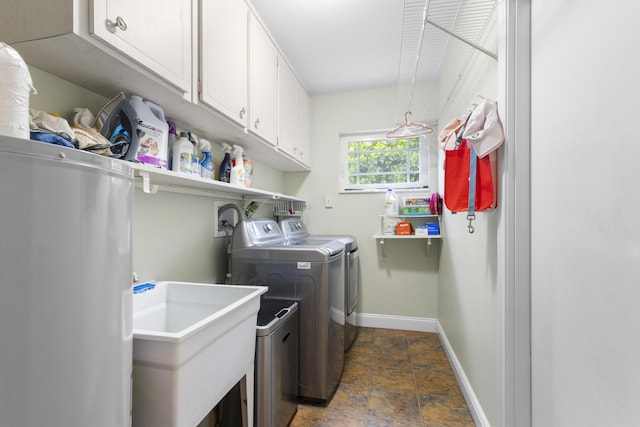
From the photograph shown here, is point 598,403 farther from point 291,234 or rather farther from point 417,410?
point 291,234

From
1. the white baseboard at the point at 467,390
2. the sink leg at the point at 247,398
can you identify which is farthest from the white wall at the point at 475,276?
the sink leg at the point at 247,398

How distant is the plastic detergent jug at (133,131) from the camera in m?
1.04

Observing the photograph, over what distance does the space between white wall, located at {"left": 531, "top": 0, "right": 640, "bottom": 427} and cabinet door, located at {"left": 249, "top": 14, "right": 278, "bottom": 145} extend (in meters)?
1.40

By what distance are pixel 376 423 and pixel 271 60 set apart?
8.01 feet

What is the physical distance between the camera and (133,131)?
106cm

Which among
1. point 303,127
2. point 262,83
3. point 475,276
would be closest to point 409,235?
point 475,276

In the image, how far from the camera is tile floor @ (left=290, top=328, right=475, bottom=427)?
5.34ft

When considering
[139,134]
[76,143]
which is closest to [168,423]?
[76,143]

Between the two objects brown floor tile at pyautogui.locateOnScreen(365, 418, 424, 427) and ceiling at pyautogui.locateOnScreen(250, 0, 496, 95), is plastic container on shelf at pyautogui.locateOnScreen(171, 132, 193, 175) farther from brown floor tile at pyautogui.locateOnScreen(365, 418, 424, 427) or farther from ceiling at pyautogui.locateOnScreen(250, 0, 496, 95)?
brown floor tile at pyautogui.locateOnScreen(365, 418, 424, 427)

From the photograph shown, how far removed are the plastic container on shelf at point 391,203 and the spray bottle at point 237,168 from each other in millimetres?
1499

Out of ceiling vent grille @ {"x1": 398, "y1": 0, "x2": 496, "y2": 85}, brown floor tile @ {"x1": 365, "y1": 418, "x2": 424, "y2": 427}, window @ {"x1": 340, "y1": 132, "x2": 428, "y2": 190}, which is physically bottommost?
brown floor tile @ {"x1": 365, "y1": 418, "x2": 424, "y2": 427}

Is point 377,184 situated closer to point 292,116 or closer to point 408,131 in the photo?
point 408,131

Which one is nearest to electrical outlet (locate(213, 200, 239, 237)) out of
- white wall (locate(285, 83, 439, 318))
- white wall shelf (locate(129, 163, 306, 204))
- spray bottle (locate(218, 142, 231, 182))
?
white wall shelf (locate(129, 163, 306, 204))

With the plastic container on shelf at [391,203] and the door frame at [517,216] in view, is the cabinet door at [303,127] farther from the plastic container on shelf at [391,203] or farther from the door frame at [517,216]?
the door frame at [517,216]
